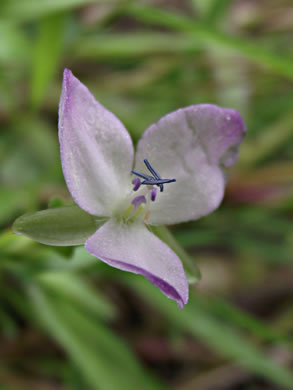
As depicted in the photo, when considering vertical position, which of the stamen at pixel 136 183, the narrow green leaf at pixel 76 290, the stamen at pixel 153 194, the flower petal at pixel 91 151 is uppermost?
the flower petal at pixel 91 151

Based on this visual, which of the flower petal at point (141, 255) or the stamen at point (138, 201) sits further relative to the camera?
the stamen at point (138, 201)

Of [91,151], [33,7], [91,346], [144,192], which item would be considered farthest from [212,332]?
[33,7]

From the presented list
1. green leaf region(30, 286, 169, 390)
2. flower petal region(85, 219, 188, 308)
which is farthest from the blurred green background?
flower petal region(85, 219, 188, 308)

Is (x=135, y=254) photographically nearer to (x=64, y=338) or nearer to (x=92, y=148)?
(x=92, y=148)

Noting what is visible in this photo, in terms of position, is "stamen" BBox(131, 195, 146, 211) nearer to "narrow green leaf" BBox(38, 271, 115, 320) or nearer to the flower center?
the flower center

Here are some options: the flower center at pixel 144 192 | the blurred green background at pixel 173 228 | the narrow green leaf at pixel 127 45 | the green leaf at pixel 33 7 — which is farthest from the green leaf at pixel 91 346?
the narrow green leaf at pixel 127 45

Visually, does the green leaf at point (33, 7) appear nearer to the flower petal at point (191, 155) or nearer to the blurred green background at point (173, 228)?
the blurred green background at point (173, 228)

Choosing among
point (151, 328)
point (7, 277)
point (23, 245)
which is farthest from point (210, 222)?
point (23, 245)
